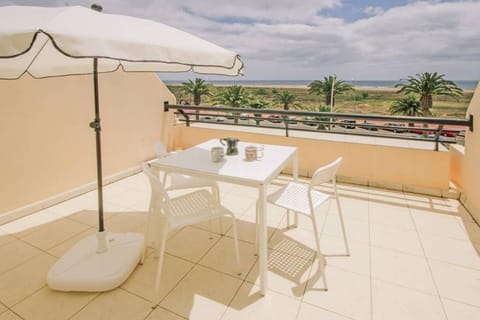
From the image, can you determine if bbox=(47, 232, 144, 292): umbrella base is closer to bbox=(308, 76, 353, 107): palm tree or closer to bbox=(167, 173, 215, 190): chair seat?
bbox=(167, 173, 215, 190): chair seat

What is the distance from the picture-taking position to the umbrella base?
150cm

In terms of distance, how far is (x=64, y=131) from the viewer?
267cm

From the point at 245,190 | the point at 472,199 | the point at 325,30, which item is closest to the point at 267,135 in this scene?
the point at 245,190

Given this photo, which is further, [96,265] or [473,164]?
[473,164]

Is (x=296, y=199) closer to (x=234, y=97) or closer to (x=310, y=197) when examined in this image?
(x=310, y=197)

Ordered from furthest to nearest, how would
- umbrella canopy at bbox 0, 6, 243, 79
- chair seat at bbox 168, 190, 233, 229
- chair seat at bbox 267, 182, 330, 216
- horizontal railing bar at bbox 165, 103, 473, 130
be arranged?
horizontal railing bar at bbox 165, 103, 473, 130, chair seat at bbox 267, 182, 330, 216, chair seat at bbox 168, 190, 233, 229, umbrella canopy at bbox 0, 6, 243, 79

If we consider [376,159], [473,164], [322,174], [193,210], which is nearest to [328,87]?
[376,159]

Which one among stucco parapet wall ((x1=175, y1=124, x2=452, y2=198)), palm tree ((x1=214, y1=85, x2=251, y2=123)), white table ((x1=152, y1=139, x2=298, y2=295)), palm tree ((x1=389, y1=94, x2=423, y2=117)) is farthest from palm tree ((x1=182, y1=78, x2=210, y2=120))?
white table ((x1=152, y1=139, x2=298, y2=295))

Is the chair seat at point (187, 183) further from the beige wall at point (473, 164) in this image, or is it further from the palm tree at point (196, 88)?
the palm tree at point (196, 88)

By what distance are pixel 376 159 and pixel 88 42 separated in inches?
125

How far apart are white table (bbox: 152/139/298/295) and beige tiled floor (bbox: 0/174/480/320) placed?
0.29 metres

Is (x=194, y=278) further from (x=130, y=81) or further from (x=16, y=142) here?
(x=130, y=81)

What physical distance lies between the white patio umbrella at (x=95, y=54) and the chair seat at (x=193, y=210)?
1.46ft

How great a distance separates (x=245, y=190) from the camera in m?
3.05
